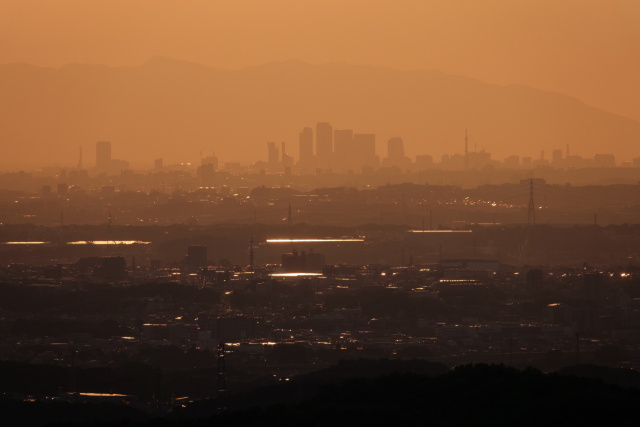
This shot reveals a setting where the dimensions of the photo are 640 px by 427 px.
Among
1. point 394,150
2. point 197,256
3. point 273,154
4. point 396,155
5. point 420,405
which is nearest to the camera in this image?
point 420,405

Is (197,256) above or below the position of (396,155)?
below

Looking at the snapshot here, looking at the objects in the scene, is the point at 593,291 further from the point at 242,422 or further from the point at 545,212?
the point at 545,212

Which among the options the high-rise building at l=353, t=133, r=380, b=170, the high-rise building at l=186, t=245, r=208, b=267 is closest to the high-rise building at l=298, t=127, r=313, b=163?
the high-rise building at l=353, t=133, r=380, b=170

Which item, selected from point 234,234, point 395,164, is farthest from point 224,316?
point 395,164

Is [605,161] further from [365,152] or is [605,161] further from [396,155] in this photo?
[365,152]

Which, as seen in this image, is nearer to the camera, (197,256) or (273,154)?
(197,256)

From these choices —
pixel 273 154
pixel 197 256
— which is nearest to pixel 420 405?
pixel 197 256

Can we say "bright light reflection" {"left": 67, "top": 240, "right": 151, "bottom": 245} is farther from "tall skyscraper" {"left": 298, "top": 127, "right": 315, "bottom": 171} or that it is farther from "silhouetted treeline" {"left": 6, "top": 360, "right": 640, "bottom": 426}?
"tall skyscraper" {"left": 298, "top": 127, "right": 315, "bottom": 171}

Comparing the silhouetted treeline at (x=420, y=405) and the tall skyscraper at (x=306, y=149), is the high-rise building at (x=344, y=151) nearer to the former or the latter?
the tall skyscraper at (x=306, y=149)
